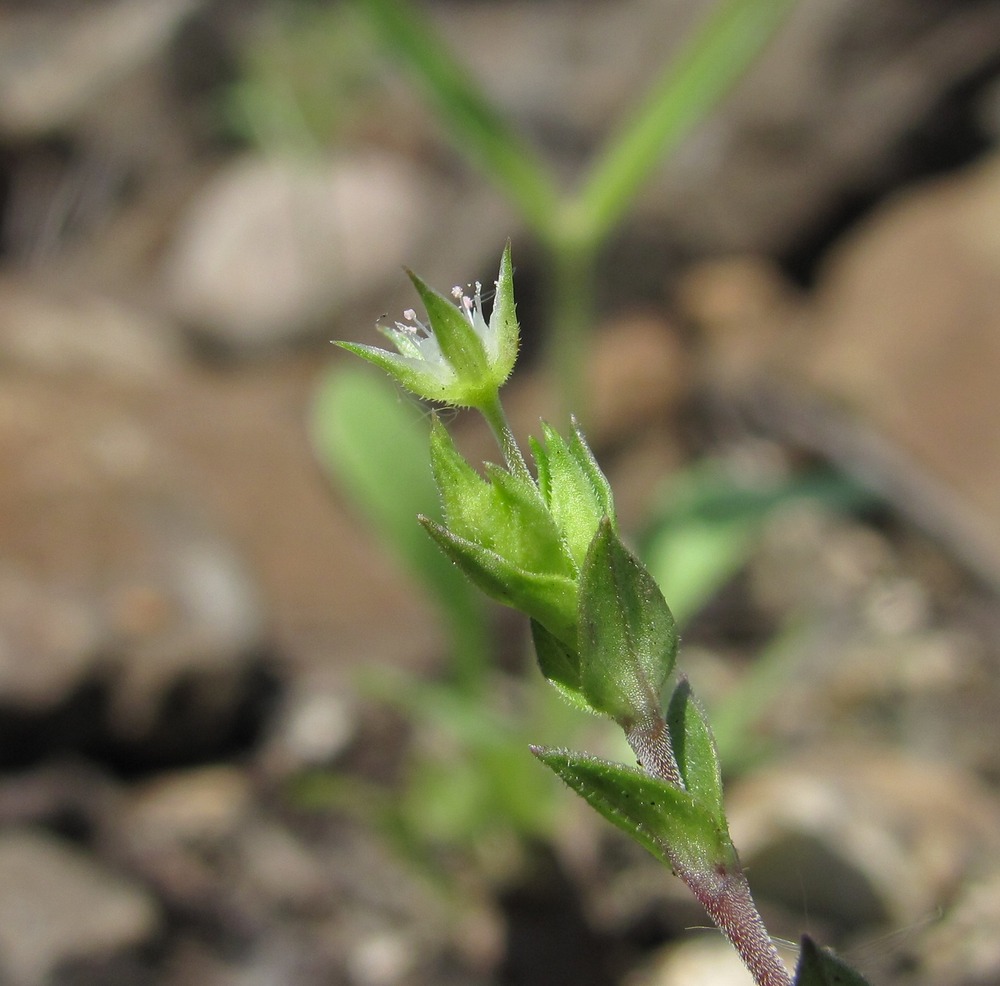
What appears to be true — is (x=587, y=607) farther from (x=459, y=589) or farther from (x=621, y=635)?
(x=459, y=589)

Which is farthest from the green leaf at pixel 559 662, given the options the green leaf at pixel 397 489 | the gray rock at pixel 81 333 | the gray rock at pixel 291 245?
the gray rock at pixel 291 245

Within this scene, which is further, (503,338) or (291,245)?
(291,245)

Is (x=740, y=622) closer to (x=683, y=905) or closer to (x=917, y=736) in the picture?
(x=917, y=736)

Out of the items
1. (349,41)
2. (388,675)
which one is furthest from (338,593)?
(349,41)

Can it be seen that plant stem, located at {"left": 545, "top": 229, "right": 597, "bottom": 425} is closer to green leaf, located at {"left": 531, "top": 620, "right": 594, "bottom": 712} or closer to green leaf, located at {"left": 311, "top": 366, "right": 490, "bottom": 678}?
green leaf, located at {"left": 311, "top": 366, "right": 490, "bottom": 678}

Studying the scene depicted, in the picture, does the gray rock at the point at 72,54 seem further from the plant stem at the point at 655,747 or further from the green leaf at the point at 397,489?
the plant stem at the point at 655,747

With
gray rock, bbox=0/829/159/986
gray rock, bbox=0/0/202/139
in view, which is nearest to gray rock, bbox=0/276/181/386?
gray rock, bbox=0/0/202/139

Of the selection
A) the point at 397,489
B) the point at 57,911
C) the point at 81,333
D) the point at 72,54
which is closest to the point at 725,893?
the point at 57,911
